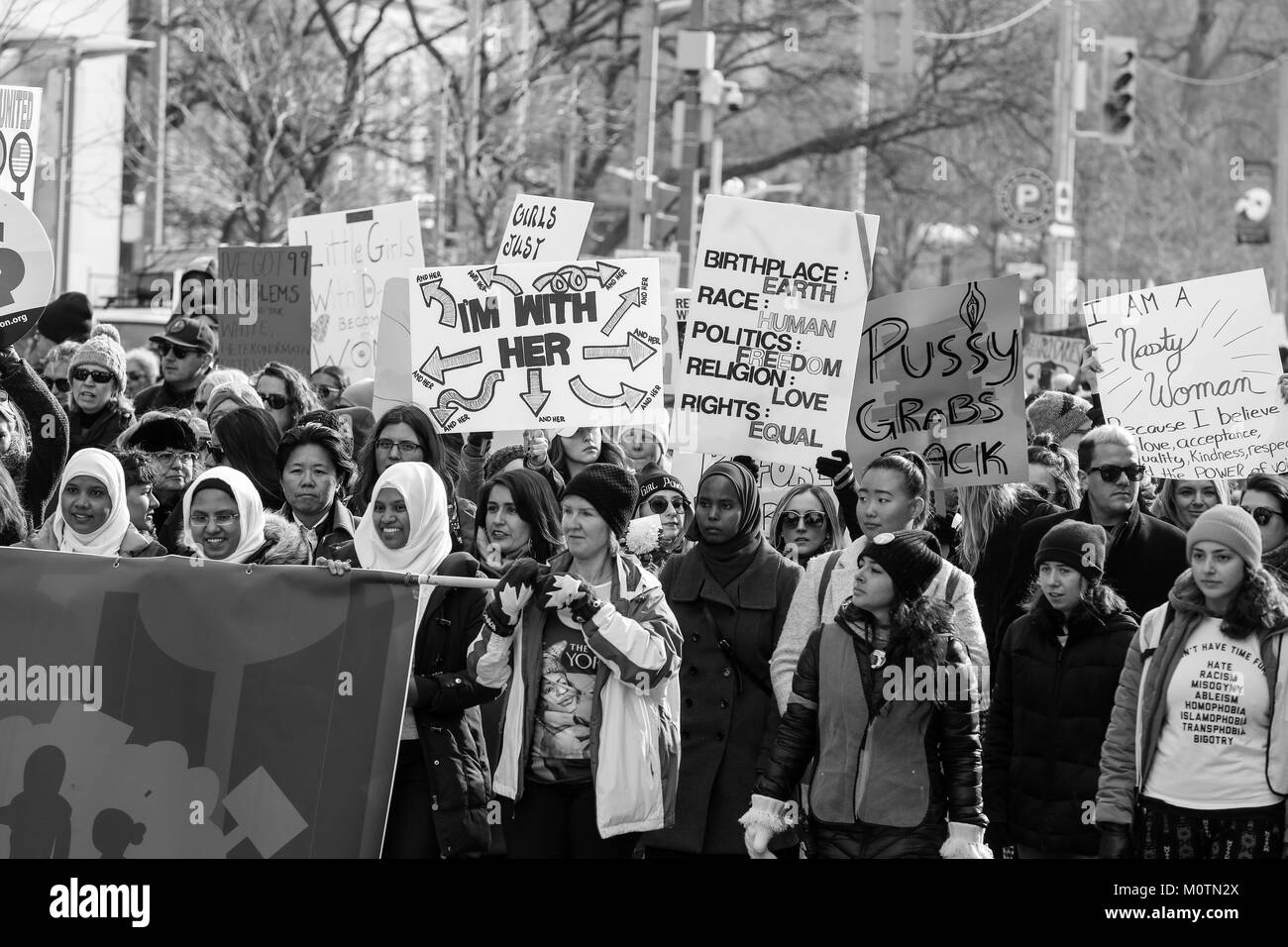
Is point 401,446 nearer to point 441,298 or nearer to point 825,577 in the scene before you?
point 441,298

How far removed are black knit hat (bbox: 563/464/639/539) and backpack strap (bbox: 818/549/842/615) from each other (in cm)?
65

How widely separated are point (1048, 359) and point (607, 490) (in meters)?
9.37

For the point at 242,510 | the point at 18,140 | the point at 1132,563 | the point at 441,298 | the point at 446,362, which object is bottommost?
the point at 1132,563

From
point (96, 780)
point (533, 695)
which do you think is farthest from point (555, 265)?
point (96, 780)

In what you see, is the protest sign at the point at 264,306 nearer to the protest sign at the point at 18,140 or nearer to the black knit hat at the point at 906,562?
the protest sign at the point at 18,140

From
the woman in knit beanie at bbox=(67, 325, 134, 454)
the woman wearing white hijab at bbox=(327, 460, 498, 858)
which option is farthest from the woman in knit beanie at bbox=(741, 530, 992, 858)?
the woman in knit beanie at bbox=(67, 325, 134, 454)

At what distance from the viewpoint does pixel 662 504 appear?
7969mm

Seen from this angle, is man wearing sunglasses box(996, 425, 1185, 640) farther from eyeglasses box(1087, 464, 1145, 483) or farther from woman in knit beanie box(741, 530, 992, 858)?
woman in knit beanie box(741, 530, 992, 858)

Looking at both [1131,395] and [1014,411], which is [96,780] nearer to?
[1014,411]

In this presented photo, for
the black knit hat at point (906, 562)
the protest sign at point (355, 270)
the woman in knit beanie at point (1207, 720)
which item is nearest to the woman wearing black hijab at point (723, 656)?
the black knit hat at point (906, 562)

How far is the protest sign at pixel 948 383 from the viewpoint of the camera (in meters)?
7.73

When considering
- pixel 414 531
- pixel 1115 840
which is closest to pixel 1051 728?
pixel 1115 840

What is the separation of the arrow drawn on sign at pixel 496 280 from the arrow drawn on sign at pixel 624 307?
416mm

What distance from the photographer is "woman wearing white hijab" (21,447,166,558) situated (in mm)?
6605
